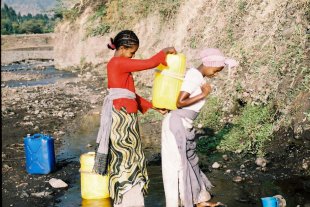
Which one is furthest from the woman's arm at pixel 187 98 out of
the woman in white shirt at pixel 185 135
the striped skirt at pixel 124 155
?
the striped skirt at pixel 124 155

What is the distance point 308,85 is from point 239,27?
3281 mm

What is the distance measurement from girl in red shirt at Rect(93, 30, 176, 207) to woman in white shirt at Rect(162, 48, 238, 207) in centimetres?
29

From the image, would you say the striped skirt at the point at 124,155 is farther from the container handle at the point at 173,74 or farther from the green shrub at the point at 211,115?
the green shrub at the point at 211,115

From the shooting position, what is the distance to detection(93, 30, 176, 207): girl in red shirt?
13.2 ft

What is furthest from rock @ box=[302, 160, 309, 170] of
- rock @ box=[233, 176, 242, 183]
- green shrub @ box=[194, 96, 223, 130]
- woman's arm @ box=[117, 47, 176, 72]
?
woman's arm @ box=[117, 47, 176, 72]

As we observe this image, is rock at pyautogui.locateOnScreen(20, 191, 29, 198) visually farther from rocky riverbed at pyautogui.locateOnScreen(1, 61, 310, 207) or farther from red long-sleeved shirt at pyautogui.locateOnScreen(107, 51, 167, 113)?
red long-sleeved shirt at pyautogui.locateOnScreen(107, 51, 167, 113)

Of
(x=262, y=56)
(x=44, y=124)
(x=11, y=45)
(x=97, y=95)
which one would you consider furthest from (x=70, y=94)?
(x=11, y=45)

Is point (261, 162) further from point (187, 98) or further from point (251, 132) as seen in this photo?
point (187, 98)

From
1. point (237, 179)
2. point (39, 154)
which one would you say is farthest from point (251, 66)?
point (39, 154)

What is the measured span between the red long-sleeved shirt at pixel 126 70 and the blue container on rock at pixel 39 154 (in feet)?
7.29

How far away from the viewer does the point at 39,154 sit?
6.00 meters

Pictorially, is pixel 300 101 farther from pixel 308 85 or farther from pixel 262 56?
pixel 262 56

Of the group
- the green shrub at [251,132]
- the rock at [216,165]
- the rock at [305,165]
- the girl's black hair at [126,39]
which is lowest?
the rock at [216,165]

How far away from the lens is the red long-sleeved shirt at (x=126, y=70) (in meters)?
3.87
